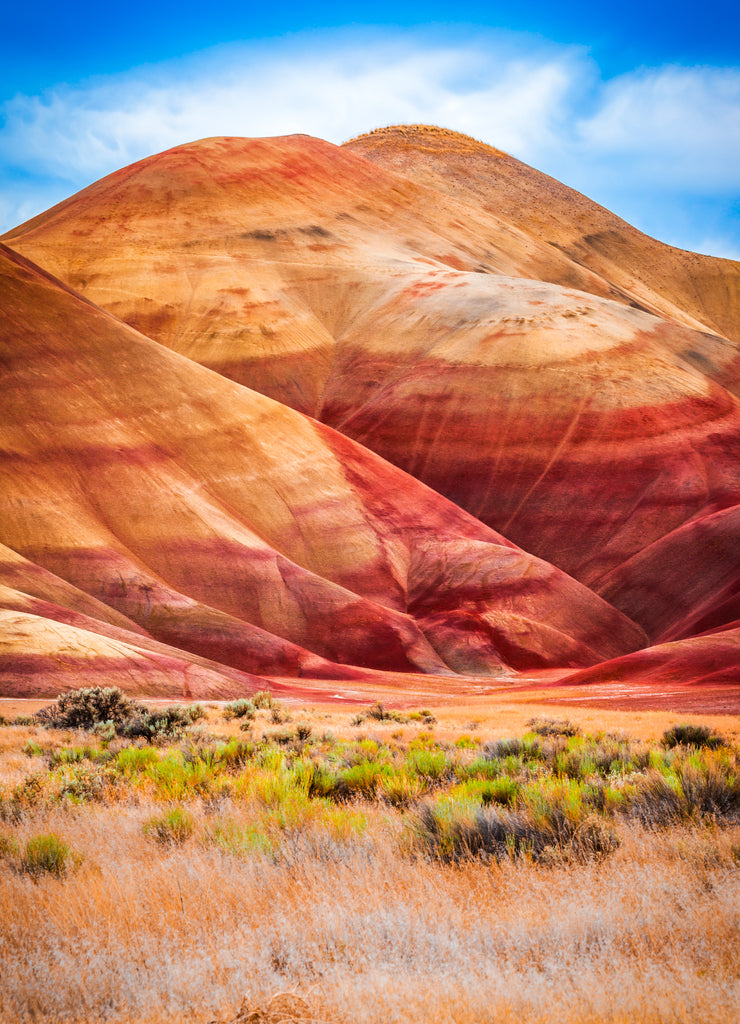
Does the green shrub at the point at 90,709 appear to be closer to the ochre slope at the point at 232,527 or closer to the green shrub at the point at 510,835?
the green shrub at the point at 510,835

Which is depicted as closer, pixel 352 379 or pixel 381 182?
pixel 352 379

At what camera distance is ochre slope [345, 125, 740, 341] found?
123 m

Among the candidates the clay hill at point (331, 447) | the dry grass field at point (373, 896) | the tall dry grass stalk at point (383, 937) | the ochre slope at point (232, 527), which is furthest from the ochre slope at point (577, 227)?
the tall dry grass stalk at point (383, 937)

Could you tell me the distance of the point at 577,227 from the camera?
421ft

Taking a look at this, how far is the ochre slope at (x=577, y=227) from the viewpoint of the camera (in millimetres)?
122875

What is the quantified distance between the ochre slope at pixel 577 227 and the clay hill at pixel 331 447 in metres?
17.9

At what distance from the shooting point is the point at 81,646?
2747 centimetres

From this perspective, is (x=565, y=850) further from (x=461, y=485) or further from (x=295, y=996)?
(x=461, y=485)

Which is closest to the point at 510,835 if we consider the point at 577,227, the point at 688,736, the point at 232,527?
the point at 688,736

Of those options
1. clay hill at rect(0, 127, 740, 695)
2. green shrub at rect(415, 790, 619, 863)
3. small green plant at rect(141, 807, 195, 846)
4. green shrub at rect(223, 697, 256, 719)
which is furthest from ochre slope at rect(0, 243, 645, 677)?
green shrub at rect(415, 790, 619, 863)

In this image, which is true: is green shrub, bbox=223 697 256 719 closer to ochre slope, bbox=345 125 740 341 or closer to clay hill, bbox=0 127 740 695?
clay hill, bbox=0 127 740 695

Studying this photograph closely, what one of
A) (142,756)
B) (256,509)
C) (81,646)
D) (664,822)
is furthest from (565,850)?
(256,509)

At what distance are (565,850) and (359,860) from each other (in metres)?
1.46

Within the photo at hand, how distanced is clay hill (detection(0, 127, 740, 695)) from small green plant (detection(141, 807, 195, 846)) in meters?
20.1
